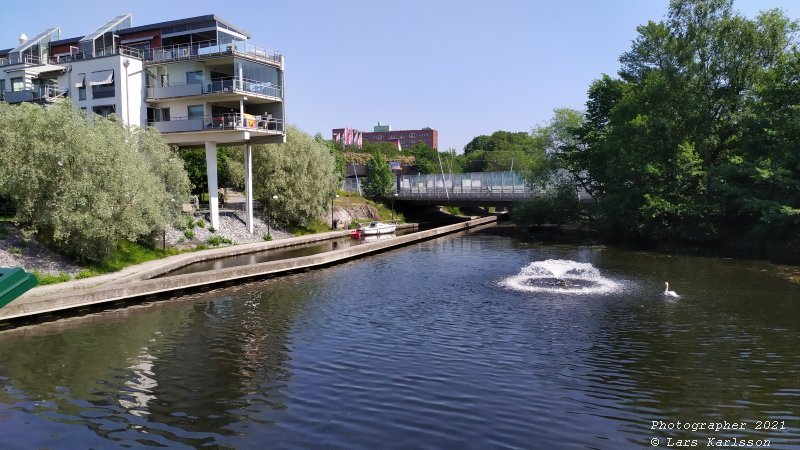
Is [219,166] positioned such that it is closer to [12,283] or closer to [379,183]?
[379,183]

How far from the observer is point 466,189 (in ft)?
274

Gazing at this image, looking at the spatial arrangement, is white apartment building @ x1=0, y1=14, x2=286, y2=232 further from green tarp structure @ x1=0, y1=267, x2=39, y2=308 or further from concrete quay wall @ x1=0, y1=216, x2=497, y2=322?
green tarp structure @ x1=0, y1=267, x2=39, y2=308

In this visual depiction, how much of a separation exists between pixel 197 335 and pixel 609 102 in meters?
56.5

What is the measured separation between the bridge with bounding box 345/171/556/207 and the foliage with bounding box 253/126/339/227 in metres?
26.7

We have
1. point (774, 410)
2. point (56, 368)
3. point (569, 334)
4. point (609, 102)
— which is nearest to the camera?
point (774, 410)

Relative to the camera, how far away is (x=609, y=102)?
2542 inches

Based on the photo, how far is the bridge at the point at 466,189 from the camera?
77375 millimetres

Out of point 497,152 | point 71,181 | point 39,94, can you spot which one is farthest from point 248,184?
point 497,152

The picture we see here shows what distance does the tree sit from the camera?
8756 cm

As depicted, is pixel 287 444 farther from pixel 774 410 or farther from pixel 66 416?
pixel 774 410

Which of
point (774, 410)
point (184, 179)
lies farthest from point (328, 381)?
point (184, 179)

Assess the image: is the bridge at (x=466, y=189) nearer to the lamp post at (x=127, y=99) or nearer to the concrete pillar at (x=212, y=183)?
the concrete pillar at (x=212, y=183)

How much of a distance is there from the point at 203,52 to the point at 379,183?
43190 millimetres

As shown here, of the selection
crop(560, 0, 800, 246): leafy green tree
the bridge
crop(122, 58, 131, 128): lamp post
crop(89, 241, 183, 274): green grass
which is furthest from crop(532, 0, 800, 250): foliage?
crop(122, 58, 131, 128): lamp post
